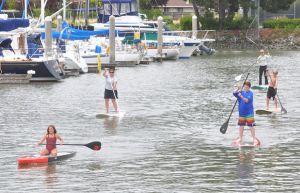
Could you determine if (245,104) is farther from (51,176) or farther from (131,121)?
(131,121)

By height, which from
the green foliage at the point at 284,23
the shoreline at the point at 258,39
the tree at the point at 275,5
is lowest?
the shoreline at the point at 258,39

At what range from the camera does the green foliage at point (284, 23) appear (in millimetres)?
109000

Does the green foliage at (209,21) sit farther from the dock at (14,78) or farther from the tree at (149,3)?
the dock at (14,78)

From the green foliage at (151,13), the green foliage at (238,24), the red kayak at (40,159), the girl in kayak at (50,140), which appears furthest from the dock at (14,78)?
the green foliage at (151,13)

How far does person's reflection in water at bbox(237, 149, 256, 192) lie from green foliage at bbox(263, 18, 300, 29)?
85080mm

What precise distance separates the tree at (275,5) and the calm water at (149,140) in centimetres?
5979

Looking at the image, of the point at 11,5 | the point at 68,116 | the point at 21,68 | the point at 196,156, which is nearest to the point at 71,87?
the point at 21,68

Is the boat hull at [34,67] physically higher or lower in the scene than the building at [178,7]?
higher

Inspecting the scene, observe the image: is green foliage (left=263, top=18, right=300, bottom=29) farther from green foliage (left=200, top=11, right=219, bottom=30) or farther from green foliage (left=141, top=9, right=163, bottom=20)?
green foliage (left=141, top=9, right=163, bottom=20)

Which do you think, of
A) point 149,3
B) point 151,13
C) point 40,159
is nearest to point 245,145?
point 40,159

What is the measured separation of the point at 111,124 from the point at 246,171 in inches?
389

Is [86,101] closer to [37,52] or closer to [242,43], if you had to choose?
[37,52]

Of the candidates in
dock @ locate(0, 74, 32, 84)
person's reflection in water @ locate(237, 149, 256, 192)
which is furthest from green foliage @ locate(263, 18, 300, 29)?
person's reflection in water @ locate(237, 149, 256, 192)

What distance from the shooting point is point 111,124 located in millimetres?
31484
